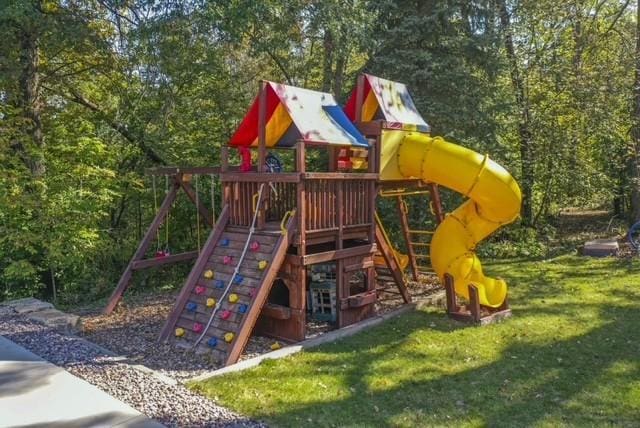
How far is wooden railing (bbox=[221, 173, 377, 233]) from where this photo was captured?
20.1 feet

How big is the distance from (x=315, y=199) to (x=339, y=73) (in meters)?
5.97

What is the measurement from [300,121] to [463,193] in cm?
231

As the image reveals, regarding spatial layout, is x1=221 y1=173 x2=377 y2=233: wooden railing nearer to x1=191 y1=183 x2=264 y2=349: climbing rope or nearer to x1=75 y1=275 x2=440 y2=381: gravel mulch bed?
x1=191 y1=183 x2=264 y2=349: climbing rope

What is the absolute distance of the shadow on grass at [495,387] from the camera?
4145 millimetres

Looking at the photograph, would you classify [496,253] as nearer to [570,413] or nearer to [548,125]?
[548,125]

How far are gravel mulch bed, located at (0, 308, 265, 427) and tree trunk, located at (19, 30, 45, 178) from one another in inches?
142

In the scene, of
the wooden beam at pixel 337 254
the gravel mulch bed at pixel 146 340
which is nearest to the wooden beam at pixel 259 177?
the wooden beam at pixel 337 254

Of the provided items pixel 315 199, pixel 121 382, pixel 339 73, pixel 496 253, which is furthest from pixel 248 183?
pixel 496 253

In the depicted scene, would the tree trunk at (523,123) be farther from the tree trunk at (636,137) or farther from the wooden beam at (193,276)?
the wooden beam at (193,276)

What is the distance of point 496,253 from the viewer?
12352mm

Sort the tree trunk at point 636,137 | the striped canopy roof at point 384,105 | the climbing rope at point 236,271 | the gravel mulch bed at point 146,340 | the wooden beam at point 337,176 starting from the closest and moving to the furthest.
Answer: the gravel mulch bed at point 146,340 → the climbing rope at point 236,271 → the wooden beam at point 337,176 → the striped canopy roof at point 384,105 → the tree trunk at point 636,137

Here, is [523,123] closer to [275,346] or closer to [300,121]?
[300,121]

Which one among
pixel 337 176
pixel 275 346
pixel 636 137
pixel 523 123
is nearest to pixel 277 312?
pixel 275 346

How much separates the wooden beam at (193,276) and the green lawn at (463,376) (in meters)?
1.49
